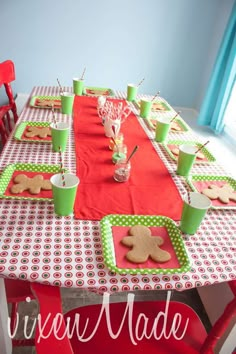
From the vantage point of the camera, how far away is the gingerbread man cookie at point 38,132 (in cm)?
135

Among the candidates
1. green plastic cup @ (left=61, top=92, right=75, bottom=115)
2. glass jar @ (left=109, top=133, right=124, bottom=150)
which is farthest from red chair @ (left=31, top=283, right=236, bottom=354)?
green plastic cup @ (left=61, top=92, right=75, bottom=115)

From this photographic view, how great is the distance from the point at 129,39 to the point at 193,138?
1.89 meters

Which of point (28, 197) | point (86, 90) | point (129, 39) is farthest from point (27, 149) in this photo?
point (129, 39)

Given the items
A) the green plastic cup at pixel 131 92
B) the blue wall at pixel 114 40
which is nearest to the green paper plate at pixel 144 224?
the green plastic cup at pixel 131 92

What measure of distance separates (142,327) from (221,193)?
0.53 metres

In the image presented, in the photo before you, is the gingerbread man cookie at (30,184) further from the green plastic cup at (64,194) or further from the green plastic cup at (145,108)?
the green plastic cup at (145,108)

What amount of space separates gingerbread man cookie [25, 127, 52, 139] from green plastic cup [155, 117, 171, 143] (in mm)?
510

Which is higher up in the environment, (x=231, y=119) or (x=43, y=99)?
(x=43, y=99)

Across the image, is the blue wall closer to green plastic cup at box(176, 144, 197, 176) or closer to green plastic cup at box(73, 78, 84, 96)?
green plastic cup at box(73, 78, 84, 96)

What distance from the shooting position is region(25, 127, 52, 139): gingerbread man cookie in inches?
53.3

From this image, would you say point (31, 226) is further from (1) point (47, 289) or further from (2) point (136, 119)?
(2) point (136, 119)

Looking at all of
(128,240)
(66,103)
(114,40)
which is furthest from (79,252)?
(114,40)

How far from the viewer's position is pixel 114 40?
3039 mm

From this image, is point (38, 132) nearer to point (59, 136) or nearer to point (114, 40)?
point (59, 136)
